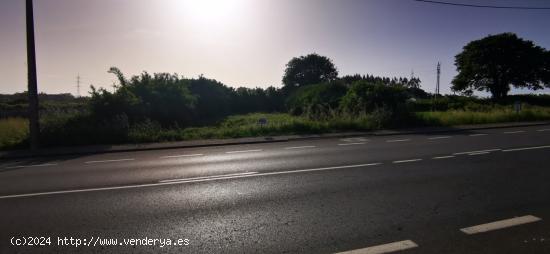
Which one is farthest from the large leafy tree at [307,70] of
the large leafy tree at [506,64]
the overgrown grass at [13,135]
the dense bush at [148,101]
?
the overgrown grass at [13,135]

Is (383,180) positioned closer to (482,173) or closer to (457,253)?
(482,173)

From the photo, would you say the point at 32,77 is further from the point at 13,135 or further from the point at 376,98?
the point at 376,98

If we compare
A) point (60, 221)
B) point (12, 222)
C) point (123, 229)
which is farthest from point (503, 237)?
point (12, 222)

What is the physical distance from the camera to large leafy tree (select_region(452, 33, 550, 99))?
4531 centimetres

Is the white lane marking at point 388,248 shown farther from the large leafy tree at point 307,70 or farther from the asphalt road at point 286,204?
the large leafy tree at point 307,70

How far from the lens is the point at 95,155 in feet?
37.7

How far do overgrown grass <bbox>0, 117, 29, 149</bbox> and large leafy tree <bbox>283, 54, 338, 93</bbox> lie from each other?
7184 cm

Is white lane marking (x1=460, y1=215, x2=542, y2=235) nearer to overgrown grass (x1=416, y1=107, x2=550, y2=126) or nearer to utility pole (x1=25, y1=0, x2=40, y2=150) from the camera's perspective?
utility pole (x1=25, y1=0, x2=40, y2=150)

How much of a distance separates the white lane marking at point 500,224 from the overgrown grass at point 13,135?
620 inches

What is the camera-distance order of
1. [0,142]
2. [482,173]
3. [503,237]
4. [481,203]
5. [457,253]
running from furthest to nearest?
[0,142]
[482,173]
[481,203]
[503,237]
[457,253]

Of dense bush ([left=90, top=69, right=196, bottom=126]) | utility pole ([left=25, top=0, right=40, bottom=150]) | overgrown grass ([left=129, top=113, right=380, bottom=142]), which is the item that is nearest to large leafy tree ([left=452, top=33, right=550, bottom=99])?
overgrown grass ([left=129, top=113, right=380, bottom=142])

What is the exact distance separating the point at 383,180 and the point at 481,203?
6.40ft

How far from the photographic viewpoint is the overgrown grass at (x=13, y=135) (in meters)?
13.0

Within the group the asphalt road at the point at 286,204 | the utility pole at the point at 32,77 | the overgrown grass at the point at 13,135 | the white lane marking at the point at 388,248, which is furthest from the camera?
the overgrown grass at the point at 13,135
